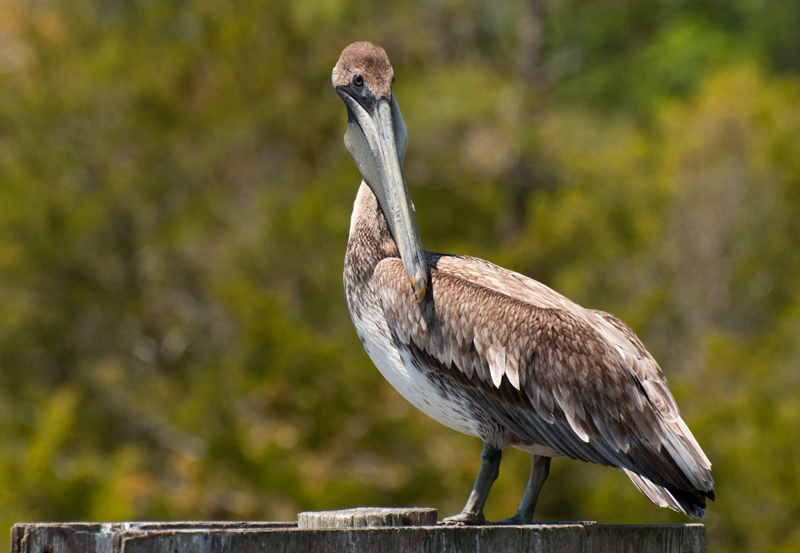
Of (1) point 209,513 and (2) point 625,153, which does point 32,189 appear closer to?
(1) point 209,513

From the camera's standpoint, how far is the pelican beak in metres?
3.13

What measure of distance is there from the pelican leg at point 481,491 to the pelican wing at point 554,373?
0.11m

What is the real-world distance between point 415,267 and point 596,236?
29.6 ft

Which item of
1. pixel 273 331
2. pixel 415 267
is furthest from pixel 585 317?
pixel 273 331

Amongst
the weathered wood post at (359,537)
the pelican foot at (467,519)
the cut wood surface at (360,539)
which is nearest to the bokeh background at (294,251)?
the pelican foot at (467,519)

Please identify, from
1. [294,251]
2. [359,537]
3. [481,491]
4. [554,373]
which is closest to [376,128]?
[554,373]

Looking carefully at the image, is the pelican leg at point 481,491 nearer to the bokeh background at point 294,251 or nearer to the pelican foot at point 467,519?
Result: the pelican foot at point 467,519

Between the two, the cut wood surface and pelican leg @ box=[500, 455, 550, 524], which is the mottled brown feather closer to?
pelican leg @ box=[500, 455, 550, 524]

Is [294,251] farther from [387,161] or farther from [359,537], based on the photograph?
[359,537]

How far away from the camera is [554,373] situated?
300cm

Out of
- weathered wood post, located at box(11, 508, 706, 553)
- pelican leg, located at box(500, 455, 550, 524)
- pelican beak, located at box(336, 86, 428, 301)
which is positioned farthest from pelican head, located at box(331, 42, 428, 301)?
weathered wood post, located at box(11, 508, 706, 553)

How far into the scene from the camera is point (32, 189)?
40.2 feet

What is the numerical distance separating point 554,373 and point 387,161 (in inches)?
37.6

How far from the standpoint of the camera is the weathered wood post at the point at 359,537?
77.2 inches
